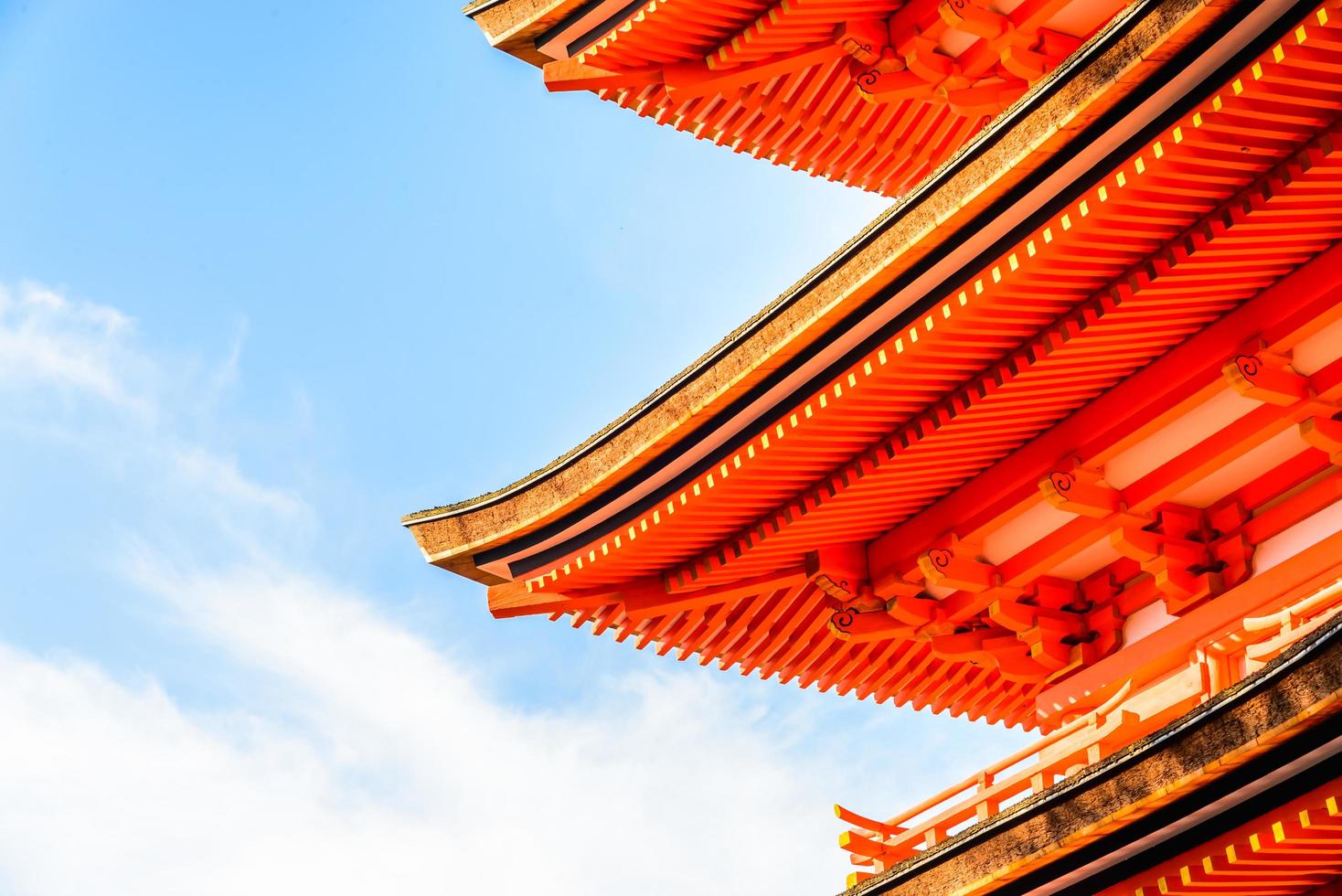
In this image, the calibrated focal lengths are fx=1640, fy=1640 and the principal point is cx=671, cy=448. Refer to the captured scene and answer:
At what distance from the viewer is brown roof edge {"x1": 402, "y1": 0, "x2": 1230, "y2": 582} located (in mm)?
9008

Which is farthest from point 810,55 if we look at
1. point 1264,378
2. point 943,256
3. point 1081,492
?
point 1264,378

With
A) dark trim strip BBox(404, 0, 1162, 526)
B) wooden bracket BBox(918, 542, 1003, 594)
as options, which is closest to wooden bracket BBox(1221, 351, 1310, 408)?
dark trim strip BBox(404, 0, 1162, 526)

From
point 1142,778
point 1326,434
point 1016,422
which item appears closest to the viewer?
point 1142,778

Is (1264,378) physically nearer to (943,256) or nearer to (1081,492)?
(1081,492)

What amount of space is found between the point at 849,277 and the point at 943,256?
66 centimetres

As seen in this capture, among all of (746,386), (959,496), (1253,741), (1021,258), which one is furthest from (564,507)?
(1253,741)

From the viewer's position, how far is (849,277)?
408 inches

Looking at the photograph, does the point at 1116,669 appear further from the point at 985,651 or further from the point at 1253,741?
the point at 1253,741

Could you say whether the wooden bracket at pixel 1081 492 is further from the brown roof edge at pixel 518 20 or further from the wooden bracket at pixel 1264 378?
the brown roof edge at pixel 518 20

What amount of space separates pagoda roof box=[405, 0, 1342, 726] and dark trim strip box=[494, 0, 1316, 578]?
0.7 inches

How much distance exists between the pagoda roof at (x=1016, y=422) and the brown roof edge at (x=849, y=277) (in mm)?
20

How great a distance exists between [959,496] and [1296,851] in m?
4.53

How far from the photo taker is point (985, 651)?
1283cm

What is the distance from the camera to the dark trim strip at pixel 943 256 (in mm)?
8648
